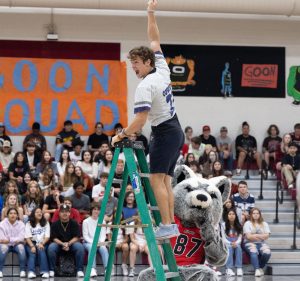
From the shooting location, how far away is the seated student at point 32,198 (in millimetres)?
17125

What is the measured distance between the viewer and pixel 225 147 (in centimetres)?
2119

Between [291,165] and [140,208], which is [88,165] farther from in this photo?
[140,208]

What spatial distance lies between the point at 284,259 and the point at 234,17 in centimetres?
722

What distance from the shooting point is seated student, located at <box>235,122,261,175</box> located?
21297mm

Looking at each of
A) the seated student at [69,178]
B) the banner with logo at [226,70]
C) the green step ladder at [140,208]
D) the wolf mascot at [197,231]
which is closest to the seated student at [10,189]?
the seated student at [69,178]

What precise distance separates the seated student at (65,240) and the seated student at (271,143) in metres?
6.42

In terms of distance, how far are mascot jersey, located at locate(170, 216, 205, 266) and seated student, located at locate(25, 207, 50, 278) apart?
760cm

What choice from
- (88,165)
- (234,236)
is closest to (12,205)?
(88,165)

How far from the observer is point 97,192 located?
→ 1775cm

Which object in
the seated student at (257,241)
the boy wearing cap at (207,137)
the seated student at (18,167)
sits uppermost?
the boy wearing cap at (207,137)

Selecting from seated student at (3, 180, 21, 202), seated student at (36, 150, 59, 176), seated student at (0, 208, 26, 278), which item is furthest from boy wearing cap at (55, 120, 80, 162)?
seated student at (0, 208, 26, 278)

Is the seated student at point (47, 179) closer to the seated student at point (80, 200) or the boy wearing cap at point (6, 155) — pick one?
the seated student at point (80, 200)

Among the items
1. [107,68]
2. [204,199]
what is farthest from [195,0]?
[204,199]

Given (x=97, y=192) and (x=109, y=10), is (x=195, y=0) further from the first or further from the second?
(x=97, y=192)
